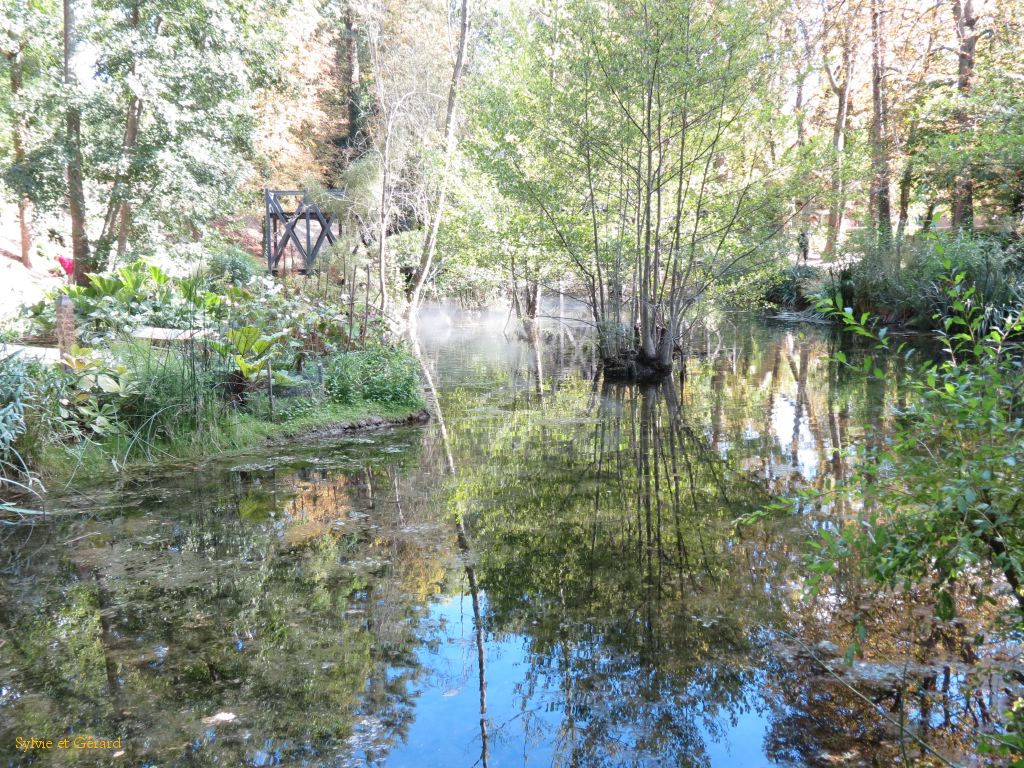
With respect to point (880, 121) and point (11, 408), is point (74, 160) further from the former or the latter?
point (880, 121)

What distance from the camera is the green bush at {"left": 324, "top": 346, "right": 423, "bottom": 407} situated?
26.9 feet

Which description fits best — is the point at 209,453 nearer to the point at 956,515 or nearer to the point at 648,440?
the point at 648,440

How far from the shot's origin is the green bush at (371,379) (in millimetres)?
8203

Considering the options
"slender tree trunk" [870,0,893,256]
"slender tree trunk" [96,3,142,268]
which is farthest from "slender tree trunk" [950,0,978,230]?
"slender tree trunk" [96,3,142,268]

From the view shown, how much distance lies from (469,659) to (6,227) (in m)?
25.0

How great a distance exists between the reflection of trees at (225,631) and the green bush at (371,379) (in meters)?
3.10

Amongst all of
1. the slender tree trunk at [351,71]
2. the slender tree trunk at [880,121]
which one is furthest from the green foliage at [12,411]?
the slender tree trunk at [351,71]

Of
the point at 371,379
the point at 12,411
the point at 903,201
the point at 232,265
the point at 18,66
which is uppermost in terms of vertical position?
the point at 18,66

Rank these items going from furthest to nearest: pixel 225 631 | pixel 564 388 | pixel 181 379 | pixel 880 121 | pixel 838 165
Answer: pixel 880 121
pixel 564 388
pixel 838 165
pixel 181 379
pixel 225 631

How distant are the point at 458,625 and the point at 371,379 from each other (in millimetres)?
5266

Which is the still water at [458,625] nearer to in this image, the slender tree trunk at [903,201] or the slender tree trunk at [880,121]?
the slender tree trunk at [903,201]

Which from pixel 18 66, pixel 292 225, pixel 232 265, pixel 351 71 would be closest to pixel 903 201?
pixel 292 225

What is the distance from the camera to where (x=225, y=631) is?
3.36 meters

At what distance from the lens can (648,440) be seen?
283 inches
